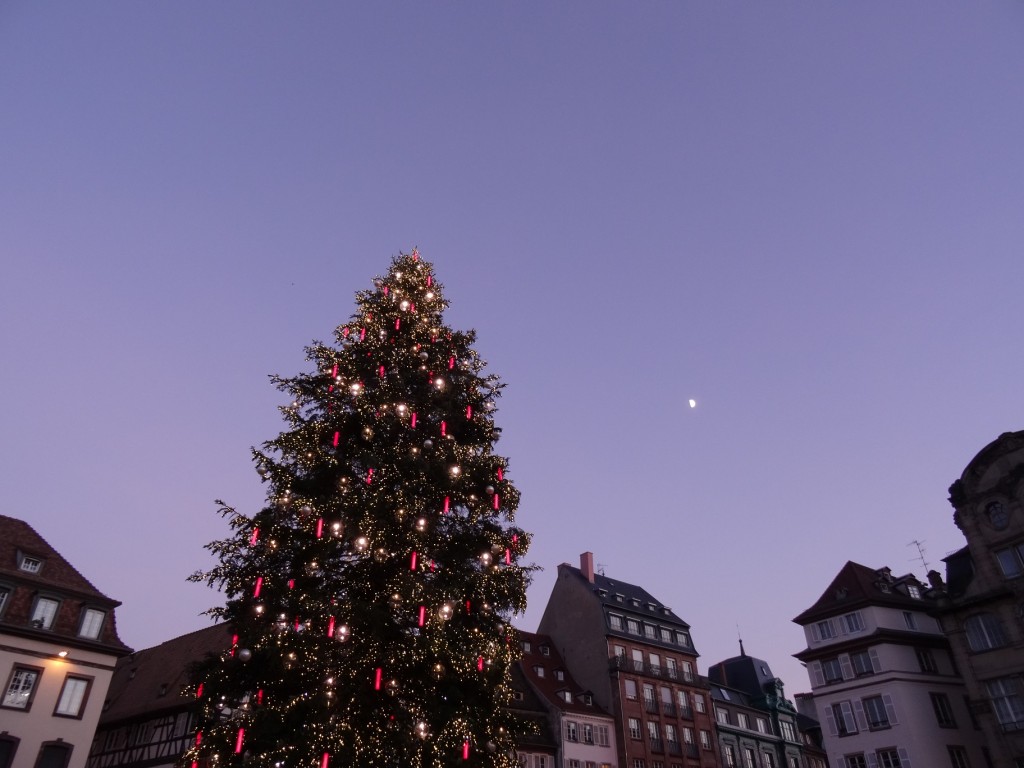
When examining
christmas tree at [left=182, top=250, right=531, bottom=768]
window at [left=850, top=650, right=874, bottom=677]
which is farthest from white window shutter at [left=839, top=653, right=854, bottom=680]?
christmas tree at [left=182, top=250, right=531, bottom=768]

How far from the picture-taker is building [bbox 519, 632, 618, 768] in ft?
160

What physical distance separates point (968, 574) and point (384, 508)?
40948 mm

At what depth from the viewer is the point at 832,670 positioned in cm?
4675

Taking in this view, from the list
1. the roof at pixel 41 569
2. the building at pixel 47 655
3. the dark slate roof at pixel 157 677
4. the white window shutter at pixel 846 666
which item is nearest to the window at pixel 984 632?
the white window shutter at pixel 846 666

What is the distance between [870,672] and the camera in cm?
4456

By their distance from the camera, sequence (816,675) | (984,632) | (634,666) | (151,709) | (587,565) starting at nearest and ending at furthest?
1. (151,709)
2. (984,632)
3. (816,675)
4. (634,666)
5. (587,565)

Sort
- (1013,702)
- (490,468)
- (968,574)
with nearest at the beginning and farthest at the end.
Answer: (490,468)
(1013,702)
(968,574)

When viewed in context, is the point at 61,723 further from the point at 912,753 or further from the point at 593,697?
the point at 912,753

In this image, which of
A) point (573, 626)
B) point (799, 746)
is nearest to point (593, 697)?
point (573, 626)

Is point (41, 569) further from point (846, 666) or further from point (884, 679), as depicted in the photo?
point (884, 679)

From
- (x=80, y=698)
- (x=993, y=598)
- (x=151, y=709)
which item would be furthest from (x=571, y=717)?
(x=80, y=698)

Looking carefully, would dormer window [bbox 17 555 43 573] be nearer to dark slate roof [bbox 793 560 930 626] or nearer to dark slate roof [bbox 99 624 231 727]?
dark slate roof [bbox 99 624 231 727]

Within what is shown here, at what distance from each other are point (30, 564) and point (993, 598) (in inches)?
2047

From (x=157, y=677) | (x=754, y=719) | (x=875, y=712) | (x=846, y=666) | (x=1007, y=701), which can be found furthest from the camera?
(x=754, y=719)
